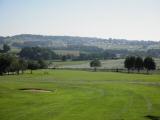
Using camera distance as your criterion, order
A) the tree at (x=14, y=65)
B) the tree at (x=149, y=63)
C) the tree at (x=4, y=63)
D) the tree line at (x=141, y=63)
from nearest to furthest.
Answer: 1. the tree at (x=4, y=63)
2. the tree at (x=14, y=65)
3. the tree at (x=149, y=63)
4. the tree line at (x=141, y=63)

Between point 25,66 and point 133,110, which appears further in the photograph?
point 25,66

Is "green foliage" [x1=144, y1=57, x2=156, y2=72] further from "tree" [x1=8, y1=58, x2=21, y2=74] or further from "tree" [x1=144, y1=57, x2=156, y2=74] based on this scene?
"tree" [x1=8, y1=58, x2=21, y2=74]

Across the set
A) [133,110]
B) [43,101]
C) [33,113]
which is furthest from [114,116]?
[43,101]

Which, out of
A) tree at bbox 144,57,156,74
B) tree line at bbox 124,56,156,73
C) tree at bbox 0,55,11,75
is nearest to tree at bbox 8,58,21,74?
tree at bbox 0,55,11,75

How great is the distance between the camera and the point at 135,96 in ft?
178

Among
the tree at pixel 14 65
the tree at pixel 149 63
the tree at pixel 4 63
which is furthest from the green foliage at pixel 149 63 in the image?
the tree at pixel 4 63

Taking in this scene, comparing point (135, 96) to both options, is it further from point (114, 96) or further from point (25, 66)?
point (25, 66)

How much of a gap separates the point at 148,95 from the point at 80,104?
15.4 m

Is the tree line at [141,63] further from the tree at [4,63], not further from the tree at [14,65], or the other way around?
the tree at [4,63]

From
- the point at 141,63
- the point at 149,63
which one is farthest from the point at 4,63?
the point at 149,63

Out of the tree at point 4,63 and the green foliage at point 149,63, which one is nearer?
the tree at point 4,63

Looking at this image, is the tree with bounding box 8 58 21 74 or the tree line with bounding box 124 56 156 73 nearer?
the tree with bounding box 8 58 21 74

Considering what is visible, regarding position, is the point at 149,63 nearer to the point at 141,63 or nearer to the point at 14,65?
the point at 141,63

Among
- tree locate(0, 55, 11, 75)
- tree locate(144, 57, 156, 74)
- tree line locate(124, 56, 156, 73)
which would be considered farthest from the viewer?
tree line locate(124, 56, 156, 73)
